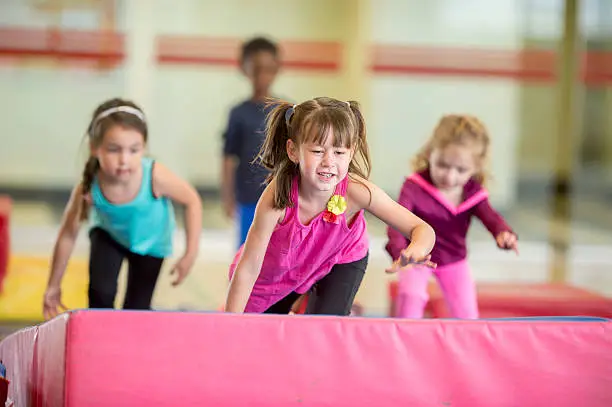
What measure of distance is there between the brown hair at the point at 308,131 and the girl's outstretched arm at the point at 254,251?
3 cm

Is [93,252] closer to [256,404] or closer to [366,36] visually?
[256,404]

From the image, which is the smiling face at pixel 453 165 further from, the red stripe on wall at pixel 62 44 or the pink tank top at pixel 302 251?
the red stripe on wall at pixel 62 44

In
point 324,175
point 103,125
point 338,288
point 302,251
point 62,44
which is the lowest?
point 338,288

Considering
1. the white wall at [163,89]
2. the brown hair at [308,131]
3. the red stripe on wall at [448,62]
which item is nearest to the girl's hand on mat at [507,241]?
the brown hair at [308,131]

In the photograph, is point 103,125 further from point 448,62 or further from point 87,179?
point 448,62

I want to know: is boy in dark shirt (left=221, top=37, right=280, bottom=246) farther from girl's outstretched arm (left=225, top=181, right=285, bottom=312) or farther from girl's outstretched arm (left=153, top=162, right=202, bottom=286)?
girl's outstretched arm (left=225, top=181, right=285, bottom=312)

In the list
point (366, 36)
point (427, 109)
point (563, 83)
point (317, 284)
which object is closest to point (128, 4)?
point (366, 36)

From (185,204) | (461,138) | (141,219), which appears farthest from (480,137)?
(141,219)

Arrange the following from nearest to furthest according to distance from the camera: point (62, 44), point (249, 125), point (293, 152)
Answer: point (293, 152), point (249, 125), point (62, 44)

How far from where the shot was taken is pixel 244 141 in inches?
166

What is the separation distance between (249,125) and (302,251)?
1655 mm

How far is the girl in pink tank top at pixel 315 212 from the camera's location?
239 centimetres

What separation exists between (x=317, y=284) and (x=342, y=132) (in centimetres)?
57

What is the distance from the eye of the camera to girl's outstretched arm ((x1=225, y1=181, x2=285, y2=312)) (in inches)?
96.9
